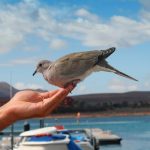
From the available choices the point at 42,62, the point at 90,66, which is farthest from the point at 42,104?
the point at 42,62

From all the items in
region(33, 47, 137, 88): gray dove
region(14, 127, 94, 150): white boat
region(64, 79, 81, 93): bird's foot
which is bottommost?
region(14, 127, 94, 150): white boat

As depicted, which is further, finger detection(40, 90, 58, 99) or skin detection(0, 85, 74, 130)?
finger detection(40, 90, 58, 99)

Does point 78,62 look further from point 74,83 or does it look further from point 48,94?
point 48,94

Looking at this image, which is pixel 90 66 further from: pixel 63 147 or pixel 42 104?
pixel 63 147

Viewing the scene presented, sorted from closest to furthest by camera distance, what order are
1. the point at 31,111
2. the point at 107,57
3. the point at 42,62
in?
the point at 31,111 → the point at 107,57 → the point at 42,62

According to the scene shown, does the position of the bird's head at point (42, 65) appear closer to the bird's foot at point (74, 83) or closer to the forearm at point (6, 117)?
the bird's foot at point (74, 83)

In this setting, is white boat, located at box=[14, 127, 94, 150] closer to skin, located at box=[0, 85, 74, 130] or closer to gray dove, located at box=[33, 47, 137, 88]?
gray dove, located at box=[33, 47, 137, 88]

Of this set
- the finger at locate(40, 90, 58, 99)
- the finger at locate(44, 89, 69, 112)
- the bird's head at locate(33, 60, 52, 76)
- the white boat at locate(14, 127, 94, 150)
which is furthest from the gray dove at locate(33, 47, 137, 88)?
the white boat at locate(14, 127, 94, 150)

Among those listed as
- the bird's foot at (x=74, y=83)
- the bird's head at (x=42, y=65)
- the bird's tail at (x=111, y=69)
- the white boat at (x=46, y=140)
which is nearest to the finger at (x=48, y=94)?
the bird's foot at (x=74, y=83)
